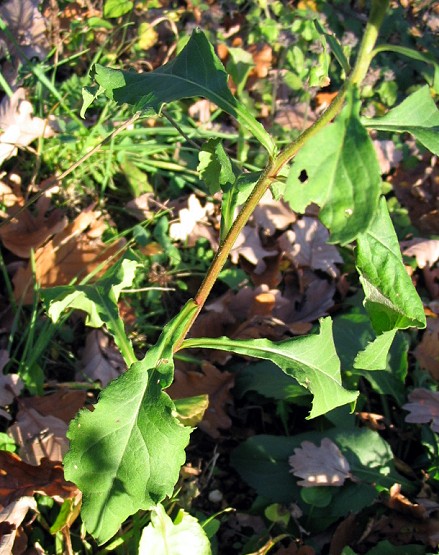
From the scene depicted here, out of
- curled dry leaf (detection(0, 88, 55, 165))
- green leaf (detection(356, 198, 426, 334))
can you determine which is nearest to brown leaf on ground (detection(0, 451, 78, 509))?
green leaf (detection(356, 198, 426, 334))

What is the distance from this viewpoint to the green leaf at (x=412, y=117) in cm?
147

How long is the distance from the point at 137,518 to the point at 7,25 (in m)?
2.33

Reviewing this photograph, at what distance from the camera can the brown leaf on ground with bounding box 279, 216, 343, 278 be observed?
2.82 meters

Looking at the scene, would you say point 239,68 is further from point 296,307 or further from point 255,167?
point 296,307

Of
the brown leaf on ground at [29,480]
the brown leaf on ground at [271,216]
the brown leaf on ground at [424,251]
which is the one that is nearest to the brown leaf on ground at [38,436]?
the brown leaf on ground at [29,480]

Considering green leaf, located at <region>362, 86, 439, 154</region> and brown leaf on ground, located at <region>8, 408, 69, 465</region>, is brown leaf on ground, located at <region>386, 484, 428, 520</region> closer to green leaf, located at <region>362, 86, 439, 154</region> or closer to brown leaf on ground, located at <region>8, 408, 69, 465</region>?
brown leaf on ground, located at <region>8, 408, 69, 465</region>

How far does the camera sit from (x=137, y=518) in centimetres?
195

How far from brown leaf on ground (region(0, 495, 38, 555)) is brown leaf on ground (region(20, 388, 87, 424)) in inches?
13.9

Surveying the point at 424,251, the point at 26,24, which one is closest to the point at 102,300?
the point at 424,251

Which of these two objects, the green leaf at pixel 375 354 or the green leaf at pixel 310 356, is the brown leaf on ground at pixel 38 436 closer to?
the green leaf at pixel 310 356

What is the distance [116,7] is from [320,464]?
7.48ft

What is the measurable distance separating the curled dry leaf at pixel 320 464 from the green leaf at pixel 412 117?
1.19m

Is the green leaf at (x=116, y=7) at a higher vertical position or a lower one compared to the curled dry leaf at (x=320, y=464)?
higher

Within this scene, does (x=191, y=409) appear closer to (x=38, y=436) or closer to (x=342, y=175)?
(x=38, y=436)
